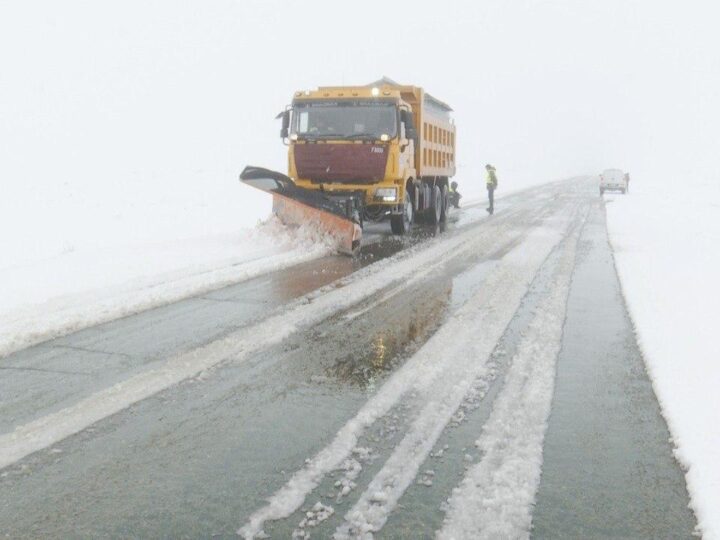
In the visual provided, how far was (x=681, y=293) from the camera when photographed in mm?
7938

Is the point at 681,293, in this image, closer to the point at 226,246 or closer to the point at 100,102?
the point at 226,246

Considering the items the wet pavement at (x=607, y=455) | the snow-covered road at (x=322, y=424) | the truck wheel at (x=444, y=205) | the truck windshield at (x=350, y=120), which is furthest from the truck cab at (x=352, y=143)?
the wet pavement at (x=607, y=455)

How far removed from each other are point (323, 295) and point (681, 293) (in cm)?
409

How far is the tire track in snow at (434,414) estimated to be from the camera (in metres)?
2.84

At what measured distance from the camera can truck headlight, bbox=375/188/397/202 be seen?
13.4 metres

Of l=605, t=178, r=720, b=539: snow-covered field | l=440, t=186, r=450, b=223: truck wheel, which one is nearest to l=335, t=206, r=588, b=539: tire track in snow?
l=605, t=178, r=720, b=539: snow-covered field

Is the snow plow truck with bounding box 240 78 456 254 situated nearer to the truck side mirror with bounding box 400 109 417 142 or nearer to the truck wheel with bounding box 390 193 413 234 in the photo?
the truck side mirror with bounding box 400 109 417 142

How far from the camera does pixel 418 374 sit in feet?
15.6

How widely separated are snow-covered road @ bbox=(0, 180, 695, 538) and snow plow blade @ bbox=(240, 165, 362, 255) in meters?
4.26

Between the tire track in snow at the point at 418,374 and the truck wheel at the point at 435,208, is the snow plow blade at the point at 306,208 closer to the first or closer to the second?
the tire track in snow at the point at 418,374

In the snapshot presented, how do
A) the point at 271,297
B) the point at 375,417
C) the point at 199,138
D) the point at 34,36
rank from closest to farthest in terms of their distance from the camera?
the point at 375,417
the point at 271,297
the point at 199,138
the point at 34,36

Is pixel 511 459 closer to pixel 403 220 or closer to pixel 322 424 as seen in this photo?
pixel 322 424

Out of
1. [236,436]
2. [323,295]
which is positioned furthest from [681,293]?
[236,436]

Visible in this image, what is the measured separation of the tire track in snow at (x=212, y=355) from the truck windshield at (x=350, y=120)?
3.67m
